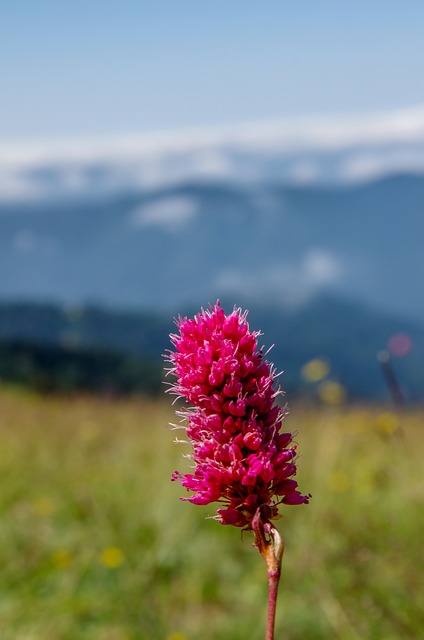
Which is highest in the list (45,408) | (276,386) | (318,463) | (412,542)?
(45,408)

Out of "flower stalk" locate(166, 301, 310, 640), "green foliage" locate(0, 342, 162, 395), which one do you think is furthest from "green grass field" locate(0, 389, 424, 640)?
"green foliage" locate(0, 342, 162, 395)

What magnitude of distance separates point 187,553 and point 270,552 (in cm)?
451

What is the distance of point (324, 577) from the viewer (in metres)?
4.88

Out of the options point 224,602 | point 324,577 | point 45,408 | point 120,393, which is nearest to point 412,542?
point 324,577

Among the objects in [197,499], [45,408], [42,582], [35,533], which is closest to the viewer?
[197,499]

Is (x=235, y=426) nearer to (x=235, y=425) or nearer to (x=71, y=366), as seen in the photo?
(x=235, y=425)

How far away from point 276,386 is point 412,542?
411 cm

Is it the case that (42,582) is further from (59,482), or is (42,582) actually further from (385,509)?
(385,509)

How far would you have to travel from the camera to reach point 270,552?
1.19 m

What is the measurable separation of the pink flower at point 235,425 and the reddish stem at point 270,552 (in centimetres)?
5

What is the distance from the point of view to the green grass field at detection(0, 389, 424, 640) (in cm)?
448

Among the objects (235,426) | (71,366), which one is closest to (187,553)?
(235,426)

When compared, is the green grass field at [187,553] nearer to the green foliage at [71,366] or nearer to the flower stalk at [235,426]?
the flower stalk at [235,426]

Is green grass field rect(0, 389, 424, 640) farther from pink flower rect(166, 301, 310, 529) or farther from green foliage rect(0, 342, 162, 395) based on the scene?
green foliage rect(0, 342, 162, 395)
